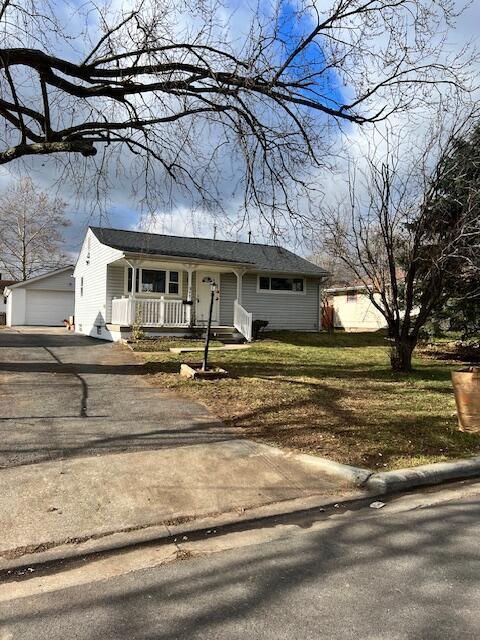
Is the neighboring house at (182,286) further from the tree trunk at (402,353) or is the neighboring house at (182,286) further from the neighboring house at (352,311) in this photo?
the neighboring house at (352,311)

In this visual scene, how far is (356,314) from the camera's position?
32.3m

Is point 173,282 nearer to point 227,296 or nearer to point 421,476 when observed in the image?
point 227,296

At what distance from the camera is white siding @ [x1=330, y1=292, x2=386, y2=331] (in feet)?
98.3

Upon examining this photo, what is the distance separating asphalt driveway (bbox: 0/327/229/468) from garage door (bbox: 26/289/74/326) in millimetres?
21711

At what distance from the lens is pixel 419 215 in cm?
1096

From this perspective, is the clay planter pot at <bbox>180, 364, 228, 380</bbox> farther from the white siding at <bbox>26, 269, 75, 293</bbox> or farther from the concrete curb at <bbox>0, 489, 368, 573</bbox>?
the white siding at <bbox>26, 269, 75, 293</bbox>

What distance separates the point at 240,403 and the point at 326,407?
1.33 meters

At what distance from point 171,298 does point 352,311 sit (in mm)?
16963

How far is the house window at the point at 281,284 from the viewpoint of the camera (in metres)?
21.8

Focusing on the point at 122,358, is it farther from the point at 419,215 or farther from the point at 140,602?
the point at 140,602

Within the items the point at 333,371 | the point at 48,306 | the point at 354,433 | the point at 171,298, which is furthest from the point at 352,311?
the point at 354,433

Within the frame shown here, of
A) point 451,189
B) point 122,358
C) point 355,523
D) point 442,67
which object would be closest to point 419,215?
point 451,189

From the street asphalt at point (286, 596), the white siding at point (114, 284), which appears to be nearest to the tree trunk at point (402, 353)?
the street asphalt at point (286, 596)

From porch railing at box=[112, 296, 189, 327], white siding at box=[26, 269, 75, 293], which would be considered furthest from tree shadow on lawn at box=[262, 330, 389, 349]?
white siding at box=[26, 269, 75, 293]
